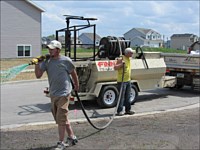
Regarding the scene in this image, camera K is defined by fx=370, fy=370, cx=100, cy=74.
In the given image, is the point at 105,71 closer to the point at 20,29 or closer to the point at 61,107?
the point at 61,107

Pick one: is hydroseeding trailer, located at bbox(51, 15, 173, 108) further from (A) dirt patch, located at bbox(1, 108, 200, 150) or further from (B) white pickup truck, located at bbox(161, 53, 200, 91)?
(B) white pickup truck, located at bbox(161, 53, 200, 91)

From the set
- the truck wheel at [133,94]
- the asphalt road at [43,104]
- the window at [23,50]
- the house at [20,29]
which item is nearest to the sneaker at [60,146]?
the asphalt road at [43,104]

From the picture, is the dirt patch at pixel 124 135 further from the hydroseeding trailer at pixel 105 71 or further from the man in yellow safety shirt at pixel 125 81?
the hydroseeding trailer at pixel 105 71

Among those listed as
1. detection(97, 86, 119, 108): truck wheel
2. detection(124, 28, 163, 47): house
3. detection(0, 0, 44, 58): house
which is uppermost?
detection(124, 28, 163, 47): house

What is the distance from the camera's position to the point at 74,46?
1065cm

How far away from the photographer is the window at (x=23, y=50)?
38525 millimetres

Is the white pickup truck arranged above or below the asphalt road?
above

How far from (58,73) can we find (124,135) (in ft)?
6.89

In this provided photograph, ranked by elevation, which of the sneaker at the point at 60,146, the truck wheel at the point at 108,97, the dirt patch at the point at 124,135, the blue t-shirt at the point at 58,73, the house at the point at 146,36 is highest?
the house at the point at 146,36

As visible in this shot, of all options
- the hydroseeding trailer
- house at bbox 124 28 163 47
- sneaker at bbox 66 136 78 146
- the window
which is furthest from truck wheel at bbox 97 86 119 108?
house at bbox 124 28 163 47

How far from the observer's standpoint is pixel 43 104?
11.8m

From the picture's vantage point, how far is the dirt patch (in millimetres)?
6672

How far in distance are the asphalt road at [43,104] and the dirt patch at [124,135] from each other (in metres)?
1.23

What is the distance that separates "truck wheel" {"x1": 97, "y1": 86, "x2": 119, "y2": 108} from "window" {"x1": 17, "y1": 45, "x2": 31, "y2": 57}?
2876 cm
